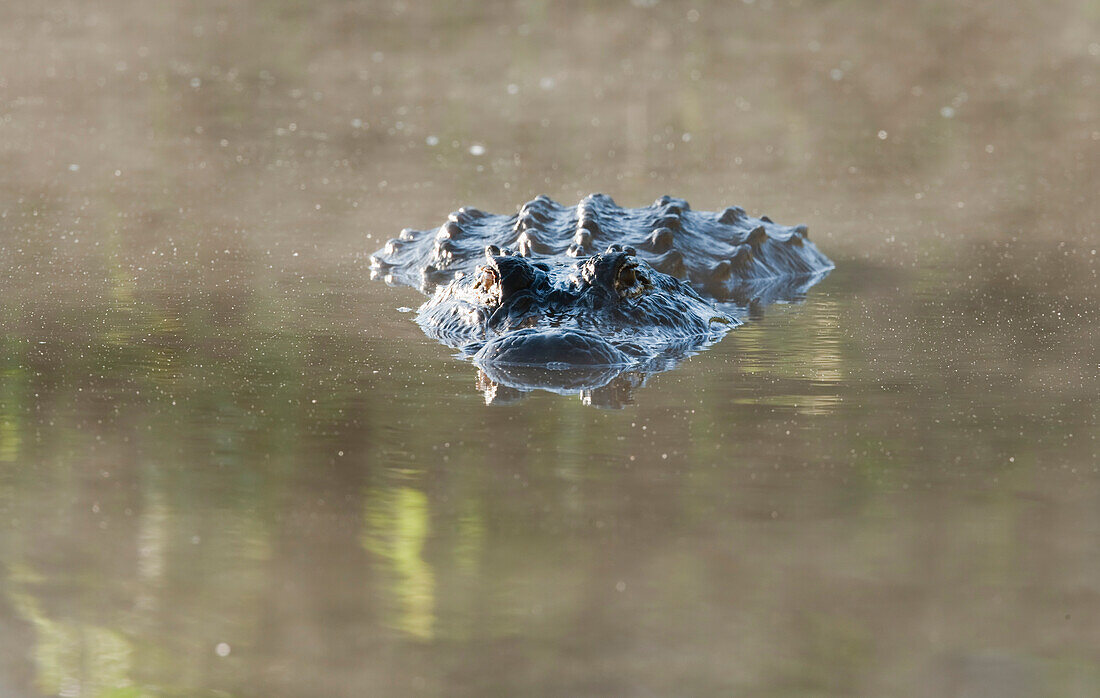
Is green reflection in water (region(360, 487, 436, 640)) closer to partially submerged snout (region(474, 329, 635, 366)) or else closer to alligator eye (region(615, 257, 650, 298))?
partially submerged snout (region(474, 329, 635, 366))

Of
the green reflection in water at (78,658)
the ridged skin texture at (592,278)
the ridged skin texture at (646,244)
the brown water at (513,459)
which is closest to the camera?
the green reflection in water at (78,658)

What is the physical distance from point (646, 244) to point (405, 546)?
5.57m

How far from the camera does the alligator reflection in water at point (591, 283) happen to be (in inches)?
258

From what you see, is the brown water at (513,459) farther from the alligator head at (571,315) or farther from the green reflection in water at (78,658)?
the alligator head at (571,315)

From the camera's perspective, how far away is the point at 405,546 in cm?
423

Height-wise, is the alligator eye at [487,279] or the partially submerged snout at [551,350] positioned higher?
the alligator eye at [487,279]

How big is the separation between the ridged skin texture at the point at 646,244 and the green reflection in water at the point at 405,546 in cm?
438

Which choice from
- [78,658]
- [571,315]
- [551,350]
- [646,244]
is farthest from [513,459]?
[646,244]

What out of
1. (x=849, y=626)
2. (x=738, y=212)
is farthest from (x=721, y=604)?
(x=738, y=212)

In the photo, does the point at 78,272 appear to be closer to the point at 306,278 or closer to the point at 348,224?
the point at 306,278

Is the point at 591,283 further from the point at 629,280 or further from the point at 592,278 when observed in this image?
the point at 629,280

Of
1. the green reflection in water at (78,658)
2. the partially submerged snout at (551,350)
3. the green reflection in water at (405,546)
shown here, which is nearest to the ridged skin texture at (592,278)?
the partially submerged snout at (551,350)

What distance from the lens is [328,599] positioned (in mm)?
3871

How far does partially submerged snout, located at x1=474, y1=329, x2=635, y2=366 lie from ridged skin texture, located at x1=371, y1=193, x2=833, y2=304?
2.22 m
